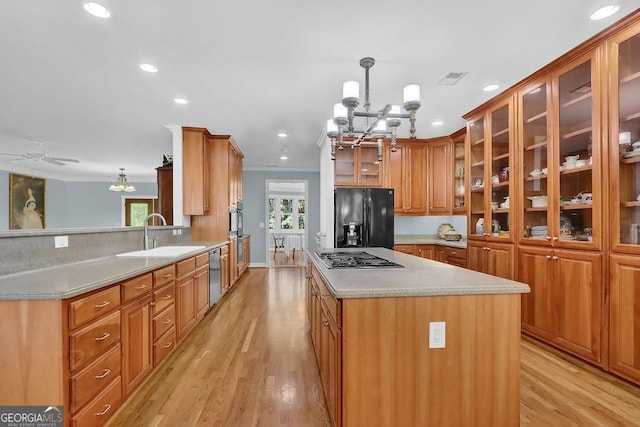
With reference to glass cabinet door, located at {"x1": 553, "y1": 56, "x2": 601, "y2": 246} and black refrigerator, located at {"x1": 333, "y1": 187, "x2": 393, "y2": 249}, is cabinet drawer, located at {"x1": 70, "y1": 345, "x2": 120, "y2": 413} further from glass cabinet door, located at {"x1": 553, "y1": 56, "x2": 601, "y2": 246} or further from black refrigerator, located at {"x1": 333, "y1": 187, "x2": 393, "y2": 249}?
glass cabinet door, located at {"x1": 553, "y1": 56, "x2": 601, "y2": 246}

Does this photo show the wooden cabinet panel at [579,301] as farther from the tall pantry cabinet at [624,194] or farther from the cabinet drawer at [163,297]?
the cabinet drawer at [163,297]

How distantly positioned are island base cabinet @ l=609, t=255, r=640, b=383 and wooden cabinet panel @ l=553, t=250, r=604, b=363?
3.5 inches

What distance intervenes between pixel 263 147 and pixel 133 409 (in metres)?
4.38

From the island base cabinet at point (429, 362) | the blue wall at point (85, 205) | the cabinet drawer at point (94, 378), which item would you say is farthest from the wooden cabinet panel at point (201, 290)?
the blue wall at point (85, 205)

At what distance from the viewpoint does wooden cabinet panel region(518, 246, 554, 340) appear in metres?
2.66

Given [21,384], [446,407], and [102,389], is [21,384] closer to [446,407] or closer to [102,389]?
[102,389]

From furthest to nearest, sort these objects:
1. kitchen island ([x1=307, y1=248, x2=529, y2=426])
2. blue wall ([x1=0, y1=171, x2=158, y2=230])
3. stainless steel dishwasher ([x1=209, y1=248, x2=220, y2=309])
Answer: blue wall ([x1=0, y1=171, x2=158, y2=230]), stainless steel dishwasher ([x1=209, y1=248, x2=220, y2=309]), kitchen island ([x1=307, y1=248, x2=529, y2=426])

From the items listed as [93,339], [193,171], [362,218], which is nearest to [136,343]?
[93,339]

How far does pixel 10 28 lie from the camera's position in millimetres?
2111

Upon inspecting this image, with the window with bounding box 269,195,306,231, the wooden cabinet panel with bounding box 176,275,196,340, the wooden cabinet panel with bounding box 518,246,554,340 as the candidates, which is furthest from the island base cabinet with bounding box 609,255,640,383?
the window with bounding box 269,195,306,231

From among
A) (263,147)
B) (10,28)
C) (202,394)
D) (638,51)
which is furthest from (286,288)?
(638,51)

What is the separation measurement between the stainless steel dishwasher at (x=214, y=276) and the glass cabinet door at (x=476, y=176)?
333cm

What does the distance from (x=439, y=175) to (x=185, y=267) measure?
401 cm

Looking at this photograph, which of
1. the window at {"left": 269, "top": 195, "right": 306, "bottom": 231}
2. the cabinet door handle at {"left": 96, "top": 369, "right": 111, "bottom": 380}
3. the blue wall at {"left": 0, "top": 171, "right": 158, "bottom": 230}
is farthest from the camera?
the window at {"left": 269, "top": 195, "right": 306, "bottom": 231}
